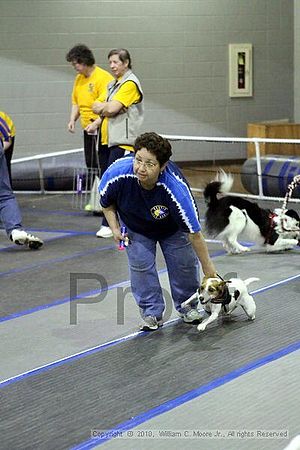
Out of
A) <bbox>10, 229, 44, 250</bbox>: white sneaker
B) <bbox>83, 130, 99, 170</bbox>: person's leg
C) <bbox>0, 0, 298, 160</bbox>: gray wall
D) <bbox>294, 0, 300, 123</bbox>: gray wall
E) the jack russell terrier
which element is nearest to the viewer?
the jack russell terrier

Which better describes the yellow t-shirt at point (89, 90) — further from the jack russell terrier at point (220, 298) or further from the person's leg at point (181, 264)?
the jack russell terrier at point (220, 298)

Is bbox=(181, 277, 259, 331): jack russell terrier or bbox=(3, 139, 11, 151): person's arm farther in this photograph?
bbox=(3, 139, 11, 151): person's arm

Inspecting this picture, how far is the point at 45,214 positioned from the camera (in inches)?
398

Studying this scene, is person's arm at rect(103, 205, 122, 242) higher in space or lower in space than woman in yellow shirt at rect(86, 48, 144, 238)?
lower

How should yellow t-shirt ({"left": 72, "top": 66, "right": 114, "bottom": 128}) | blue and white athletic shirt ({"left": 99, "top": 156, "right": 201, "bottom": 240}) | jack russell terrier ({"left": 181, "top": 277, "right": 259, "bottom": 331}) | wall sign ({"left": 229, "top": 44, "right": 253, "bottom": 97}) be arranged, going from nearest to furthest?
1. blue and white athletic shirt ({"left": 99, "top": 156, "right": 201, "bottom": 240})
2. jack russell terrier ({"left": 181, "top": 277, "right": 259, "bottom": 331})
3. yellow t-shirt ({"left": 72, "top": 66, "right": 114, "bottom": 128})
4. wall sign ({"left": 229, "top": 44, "right": 253, "bottom": 97})

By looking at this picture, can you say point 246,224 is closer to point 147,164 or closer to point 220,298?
point 220,298

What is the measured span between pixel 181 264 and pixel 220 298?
351 millimetres

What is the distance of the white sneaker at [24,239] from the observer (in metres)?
8.02

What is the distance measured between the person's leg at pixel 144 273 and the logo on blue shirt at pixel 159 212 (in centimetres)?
23

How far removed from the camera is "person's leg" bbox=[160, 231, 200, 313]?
17.5ft

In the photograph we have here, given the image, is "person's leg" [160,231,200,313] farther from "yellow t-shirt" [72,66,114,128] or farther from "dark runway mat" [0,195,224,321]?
"yellow t-shirt" [72,66,114,128]

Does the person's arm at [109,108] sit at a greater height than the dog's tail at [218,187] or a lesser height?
greater

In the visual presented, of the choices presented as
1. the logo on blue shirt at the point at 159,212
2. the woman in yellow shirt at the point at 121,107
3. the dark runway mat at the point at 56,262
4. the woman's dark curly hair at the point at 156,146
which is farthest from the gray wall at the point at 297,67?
the woman's dark curly hair at the point at 156,146

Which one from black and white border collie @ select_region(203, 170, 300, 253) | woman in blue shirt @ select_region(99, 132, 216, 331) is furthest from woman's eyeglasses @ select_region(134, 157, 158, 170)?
black and white border collie @ select_region(203, 170, 300, 253)
